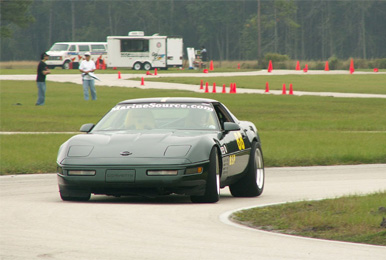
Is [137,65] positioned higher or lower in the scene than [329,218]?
lower

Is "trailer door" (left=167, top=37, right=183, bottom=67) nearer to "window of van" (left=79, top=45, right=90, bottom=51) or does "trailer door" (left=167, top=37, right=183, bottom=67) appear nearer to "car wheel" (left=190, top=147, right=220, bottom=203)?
"window of van" (left=79, top=45, right=90, bottom=51)

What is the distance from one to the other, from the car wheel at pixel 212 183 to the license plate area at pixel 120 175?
2.98ft

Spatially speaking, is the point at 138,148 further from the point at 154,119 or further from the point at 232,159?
the point at 232,159

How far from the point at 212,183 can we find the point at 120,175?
1.11 metres

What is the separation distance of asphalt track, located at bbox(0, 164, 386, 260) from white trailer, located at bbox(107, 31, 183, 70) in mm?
60400

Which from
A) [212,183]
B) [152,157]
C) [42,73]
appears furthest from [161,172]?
[42,73]

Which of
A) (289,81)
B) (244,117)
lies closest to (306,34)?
(289,81)

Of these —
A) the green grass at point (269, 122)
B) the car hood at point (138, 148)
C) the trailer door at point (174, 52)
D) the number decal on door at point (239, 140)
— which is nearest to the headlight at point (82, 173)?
the car hood at point (138, 148)

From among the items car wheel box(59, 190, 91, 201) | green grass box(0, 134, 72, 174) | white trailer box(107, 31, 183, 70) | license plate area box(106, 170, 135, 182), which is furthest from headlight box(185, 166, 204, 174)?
white trailer box(107, 31, 183, 70)

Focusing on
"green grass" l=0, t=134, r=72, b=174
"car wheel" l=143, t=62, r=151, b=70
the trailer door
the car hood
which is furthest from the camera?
the trailer door

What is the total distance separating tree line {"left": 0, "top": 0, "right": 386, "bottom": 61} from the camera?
5010 inches

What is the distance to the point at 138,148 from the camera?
412 inches

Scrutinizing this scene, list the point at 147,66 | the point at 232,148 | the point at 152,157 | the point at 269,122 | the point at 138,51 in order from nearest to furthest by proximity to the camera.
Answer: the point at 152,157 < the point at 232,148 < the point at 269,122 < the point at 147,66 < the point at 138,51

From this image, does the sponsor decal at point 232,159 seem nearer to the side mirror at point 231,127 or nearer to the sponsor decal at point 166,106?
the side mirror at point 231,127
